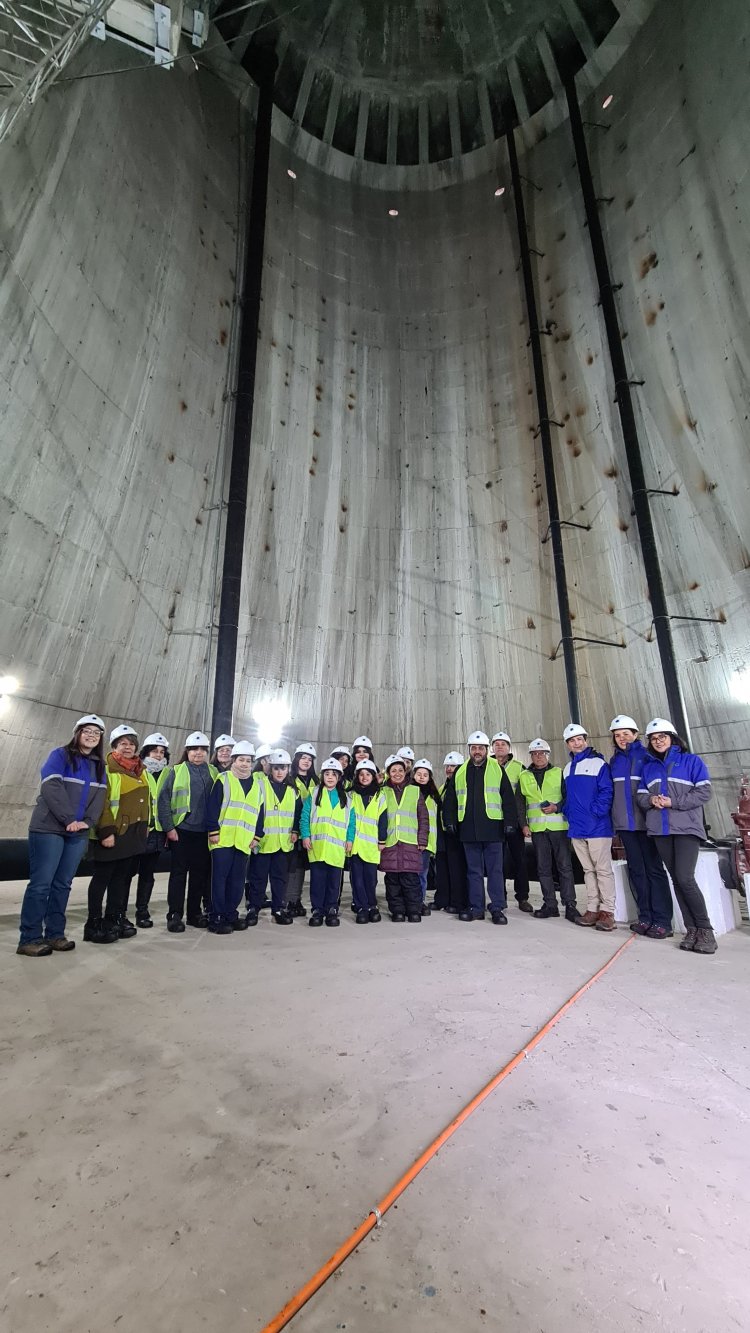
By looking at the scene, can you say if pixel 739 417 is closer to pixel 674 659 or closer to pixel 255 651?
pixel 674 659

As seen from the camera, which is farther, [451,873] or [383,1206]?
[451,873]

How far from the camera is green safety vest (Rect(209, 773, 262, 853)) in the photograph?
13.7ft

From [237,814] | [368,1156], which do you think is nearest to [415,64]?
[237,814]

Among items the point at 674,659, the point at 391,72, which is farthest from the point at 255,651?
the point at 391,72

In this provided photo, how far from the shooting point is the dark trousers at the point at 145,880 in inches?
175

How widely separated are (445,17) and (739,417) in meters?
10.7

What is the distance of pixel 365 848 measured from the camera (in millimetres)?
4867

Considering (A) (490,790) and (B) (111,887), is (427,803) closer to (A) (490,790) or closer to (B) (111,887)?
(A) (490,790)

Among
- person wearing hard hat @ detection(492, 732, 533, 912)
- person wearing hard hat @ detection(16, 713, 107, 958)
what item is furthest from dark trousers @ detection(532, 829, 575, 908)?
person wearing hard hat @ detection(16, 713, 107, 958)

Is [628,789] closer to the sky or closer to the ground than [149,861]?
closer to the sky

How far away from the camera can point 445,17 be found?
11.1 meters

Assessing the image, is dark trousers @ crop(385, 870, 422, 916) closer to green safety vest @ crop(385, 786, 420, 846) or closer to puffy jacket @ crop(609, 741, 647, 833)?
green safety vest @ crop(385, 786, 420, 846)

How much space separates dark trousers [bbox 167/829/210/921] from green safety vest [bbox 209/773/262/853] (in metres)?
0.20

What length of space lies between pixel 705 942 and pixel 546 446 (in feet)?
26.6
